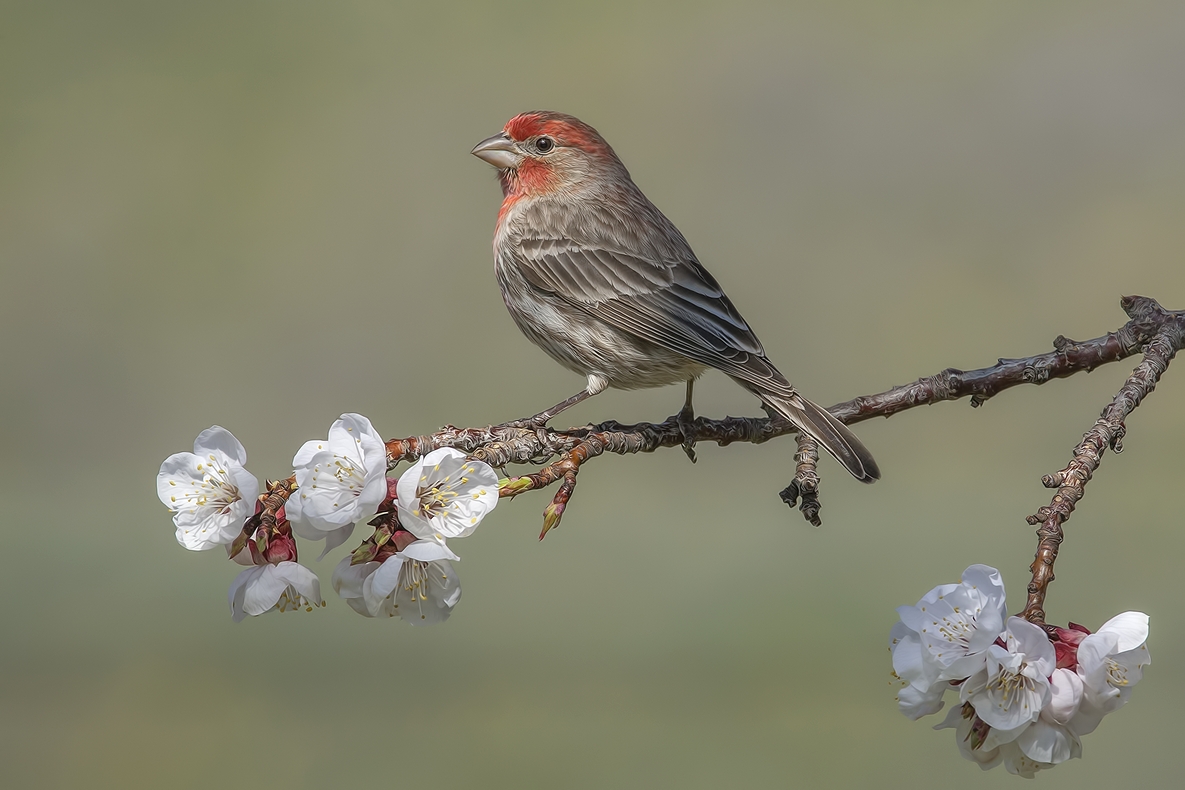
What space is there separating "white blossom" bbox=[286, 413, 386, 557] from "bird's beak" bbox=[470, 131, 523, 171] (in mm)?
2392

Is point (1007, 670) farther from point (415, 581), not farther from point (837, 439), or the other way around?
point (837, 439)

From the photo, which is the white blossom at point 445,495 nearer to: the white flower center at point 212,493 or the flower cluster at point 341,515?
the flower cluster at point 341,515

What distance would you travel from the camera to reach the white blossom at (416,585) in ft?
4.76

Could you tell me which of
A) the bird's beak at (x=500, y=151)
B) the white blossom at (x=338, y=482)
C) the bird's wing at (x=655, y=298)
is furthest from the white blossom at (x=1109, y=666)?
the bird's beak at (x=500, y=151)

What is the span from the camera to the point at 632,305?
3264mm

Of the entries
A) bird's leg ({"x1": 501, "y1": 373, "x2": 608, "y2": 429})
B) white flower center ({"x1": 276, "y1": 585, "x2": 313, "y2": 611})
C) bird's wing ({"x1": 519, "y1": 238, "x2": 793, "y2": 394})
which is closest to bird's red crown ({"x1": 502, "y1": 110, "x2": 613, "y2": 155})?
bird's wing ({"x1": 519, "y1": 238, "x2": 793, "y2": 394})

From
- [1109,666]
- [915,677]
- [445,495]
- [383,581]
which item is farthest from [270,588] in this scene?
[1109,666]

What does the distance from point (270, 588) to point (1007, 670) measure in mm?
983

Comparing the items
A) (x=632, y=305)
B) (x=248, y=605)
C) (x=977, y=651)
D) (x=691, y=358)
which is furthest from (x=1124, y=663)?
(x=632, y=305)

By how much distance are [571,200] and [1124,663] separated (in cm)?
260

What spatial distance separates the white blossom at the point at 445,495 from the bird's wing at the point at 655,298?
1491mm

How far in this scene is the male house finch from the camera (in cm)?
313

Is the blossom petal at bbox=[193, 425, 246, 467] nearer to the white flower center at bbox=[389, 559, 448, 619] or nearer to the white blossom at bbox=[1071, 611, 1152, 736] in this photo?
the white flower center at bbox=[389, 559, 448, 619]

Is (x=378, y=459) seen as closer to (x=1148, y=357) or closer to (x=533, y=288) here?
(x=1148, y=357)
